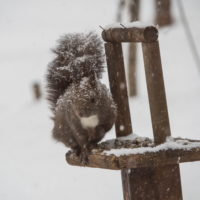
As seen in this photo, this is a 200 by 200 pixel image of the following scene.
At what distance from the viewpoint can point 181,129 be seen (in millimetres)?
6848

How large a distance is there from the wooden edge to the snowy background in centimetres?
76

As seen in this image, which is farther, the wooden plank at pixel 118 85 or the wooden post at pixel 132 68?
the wooden post at pixel 132 68

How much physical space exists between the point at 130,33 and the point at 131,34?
2cm

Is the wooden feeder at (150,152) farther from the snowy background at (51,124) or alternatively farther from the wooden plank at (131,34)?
the snowy background at (51,124)

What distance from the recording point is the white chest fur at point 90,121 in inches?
142

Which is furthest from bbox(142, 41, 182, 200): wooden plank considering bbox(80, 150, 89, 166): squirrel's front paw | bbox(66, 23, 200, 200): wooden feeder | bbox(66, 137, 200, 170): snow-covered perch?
bbox(80, 150, 89, 166): squirrel's front paw

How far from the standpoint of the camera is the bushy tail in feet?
11.8

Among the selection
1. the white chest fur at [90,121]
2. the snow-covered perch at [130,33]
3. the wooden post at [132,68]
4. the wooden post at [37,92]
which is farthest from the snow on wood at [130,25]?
the wooden post at [37,92]

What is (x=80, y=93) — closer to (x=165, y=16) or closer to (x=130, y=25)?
(x=130, y=25)

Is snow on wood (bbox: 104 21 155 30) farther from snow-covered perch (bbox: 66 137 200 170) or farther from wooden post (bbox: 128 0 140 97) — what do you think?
wooden post (bbox: 128 0 140 97)

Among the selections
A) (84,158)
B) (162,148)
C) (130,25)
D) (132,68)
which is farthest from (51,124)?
(162,148)

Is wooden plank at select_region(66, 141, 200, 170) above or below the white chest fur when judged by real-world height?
below

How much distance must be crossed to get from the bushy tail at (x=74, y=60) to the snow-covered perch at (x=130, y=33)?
12cm

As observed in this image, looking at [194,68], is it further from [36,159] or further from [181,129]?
[36,159]
